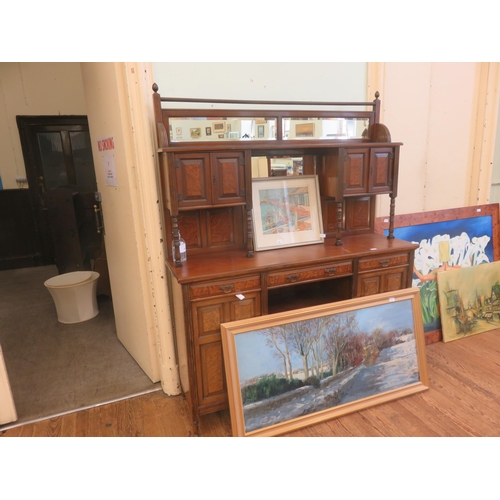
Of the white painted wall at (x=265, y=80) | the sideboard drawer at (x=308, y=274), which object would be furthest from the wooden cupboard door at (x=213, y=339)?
the white painted wall at (x=265, y=80)

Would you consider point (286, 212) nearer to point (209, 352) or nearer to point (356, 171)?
point (356, 171)

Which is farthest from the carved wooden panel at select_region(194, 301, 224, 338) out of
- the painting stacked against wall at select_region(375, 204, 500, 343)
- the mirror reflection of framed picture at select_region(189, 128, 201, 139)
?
the painting stacked against wall at select_region(375, 204, 500, 343)

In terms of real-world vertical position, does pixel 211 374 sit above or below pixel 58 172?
below

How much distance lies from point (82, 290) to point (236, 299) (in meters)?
2.11

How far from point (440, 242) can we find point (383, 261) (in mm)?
1015

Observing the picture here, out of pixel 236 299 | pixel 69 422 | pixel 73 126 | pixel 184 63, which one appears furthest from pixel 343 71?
pixel 73 126

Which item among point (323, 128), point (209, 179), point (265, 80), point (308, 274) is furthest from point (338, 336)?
point (265, 80)

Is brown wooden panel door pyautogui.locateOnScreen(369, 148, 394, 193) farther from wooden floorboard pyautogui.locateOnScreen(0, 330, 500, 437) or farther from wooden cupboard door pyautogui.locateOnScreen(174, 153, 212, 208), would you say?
wooden floorboard pyautogui.locateOnScreen(0, 330, 500, 437)

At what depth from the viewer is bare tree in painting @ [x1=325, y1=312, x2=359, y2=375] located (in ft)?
7.08

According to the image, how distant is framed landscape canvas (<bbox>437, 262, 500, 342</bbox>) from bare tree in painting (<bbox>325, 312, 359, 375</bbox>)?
3.71ft

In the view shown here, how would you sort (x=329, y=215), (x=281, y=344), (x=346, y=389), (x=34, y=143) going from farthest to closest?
(x=34, y=143)
(x=329, y=215)
(x=346, y=389)
(x=281, y=344)

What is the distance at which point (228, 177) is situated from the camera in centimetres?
200

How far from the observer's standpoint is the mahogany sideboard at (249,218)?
1.95 m

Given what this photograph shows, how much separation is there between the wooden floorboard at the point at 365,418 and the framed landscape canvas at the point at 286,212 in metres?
1.08
